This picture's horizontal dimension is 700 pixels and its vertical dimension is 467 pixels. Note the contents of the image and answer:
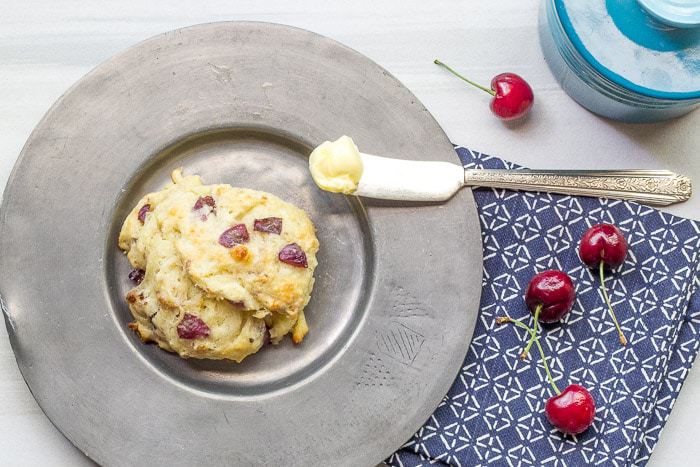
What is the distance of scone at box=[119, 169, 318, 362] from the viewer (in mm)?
2633

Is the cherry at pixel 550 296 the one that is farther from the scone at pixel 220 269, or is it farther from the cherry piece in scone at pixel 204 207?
the cherry piece in scone at pixel 204 207

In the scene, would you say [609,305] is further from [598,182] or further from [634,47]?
[634,47]

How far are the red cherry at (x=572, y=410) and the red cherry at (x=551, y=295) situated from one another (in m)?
0.28

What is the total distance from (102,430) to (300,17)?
1732mm

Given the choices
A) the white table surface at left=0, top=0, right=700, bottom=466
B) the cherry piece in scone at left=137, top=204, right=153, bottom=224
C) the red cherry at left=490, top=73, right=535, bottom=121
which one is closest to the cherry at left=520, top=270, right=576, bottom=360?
the white table surface at left=0, top=0, right=700, bottom=466

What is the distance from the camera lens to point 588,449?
9.36 ft

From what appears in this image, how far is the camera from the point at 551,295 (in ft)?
9.12

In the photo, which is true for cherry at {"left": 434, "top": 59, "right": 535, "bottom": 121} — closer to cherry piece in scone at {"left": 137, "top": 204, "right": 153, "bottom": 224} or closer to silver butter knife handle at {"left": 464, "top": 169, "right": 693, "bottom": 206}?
silver butter knife handle at {"left": 464, "top": 169, "right": 693, "bottom": 206}

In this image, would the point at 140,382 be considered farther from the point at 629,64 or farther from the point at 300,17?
the point at 629,64

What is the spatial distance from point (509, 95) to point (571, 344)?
0.97 meters

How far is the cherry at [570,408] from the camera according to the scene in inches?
108

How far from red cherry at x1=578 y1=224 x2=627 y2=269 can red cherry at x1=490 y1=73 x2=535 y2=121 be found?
533 mm

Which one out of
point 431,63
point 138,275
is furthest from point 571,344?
point 138,275

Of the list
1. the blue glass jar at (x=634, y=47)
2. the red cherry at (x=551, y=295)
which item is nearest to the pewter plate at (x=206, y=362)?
the red cherry at (x=551, y=295)
